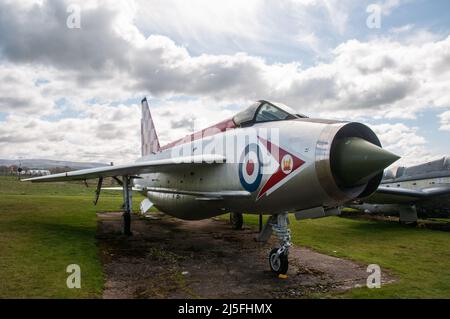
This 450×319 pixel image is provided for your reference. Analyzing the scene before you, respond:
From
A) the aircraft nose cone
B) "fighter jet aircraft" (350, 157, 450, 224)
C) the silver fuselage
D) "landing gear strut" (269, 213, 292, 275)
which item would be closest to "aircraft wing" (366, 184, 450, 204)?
"fighter jet aircraft" (350, 157, 450, 224)

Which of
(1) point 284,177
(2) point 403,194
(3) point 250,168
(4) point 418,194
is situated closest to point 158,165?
(3) point 250,168

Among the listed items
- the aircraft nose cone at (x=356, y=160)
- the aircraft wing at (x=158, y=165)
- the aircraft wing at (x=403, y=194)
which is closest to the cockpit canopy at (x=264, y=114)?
the aircraft wing at (x=158, y=165)

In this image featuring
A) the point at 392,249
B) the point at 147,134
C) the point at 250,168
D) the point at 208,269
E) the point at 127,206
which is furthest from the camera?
the point at 147,134

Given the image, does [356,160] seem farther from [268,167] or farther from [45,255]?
[45,255]

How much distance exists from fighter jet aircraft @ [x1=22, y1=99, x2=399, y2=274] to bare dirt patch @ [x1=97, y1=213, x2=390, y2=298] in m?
0.76

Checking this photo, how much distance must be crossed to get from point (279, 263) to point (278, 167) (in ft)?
6.59

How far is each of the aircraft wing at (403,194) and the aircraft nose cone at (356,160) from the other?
8.78 m

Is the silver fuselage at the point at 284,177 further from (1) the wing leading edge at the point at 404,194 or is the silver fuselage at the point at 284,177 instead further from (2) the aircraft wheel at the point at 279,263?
(1) the wing leading edge at the point at 404,194

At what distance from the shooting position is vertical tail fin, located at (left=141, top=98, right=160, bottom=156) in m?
17.8

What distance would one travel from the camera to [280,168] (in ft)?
22.0
